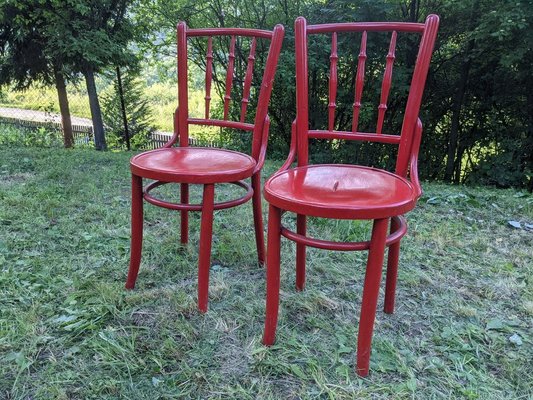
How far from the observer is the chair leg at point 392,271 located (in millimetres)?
1397

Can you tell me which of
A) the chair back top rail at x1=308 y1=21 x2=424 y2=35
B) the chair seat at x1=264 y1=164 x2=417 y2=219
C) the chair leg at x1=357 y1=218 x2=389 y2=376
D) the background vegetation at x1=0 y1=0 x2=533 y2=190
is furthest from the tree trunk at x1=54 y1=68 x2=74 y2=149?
the chair leg at x1=357 y1=218 x2=389 y2=376

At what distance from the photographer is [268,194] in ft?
3.77

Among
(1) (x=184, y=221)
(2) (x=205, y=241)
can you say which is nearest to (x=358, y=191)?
(2) (x=205, y=241)

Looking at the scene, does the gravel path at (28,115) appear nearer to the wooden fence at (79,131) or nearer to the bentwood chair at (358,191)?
the wooden fence at (79,131)

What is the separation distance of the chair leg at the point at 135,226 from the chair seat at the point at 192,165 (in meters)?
0.07

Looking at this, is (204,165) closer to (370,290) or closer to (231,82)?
(231,82)

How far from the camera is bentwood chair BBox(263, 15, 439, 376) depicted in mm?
1069

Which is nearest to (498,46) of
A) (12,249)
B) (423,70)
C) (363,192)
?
(423,70)

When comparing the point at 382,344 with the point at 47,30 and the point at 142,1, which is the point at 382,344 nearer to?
the point at 47,30

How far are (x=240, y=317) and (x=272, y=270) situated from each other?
12.6 inches

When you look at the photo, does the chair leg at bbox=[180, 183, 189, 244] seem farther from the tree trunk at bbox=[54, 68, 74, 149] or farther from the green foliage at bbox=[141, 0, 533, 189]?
the tree trunk at bbox=[54, 68, 74, 149]

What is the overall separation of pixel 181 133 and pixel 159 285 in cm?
64

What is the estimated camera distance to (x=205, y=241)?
1.43m

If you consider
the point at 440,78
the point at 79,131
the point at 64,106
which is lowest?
the point at 79,131
